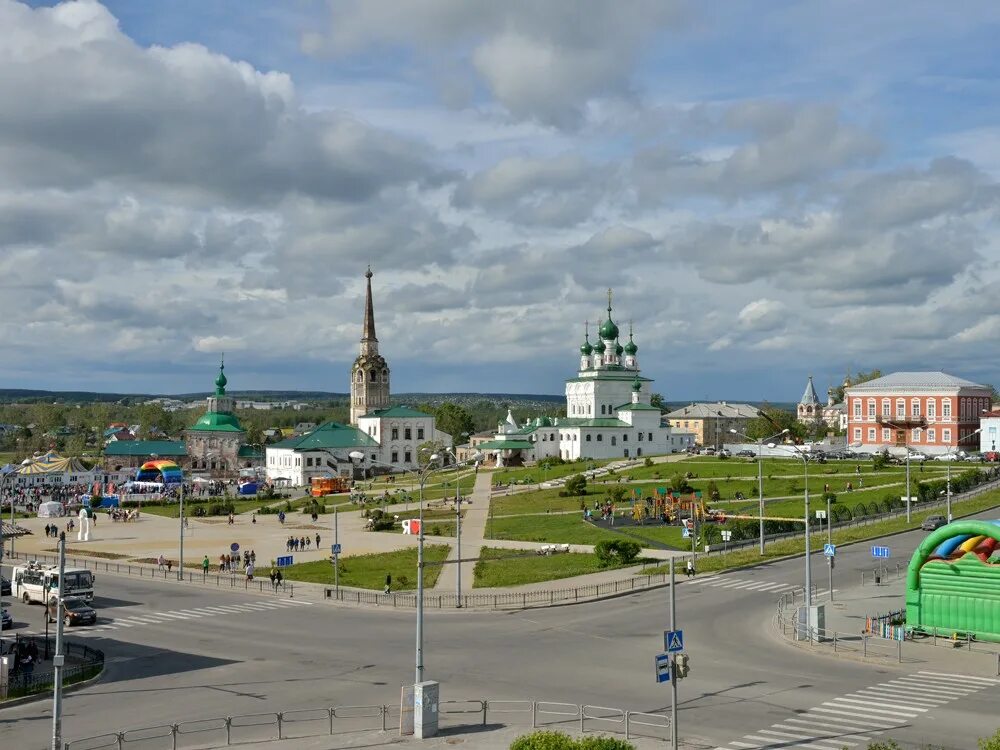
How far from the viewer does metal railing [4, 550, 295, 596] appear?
171 ft

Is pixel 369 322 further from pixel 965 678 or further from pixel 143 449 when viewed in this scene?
pixel 965 678

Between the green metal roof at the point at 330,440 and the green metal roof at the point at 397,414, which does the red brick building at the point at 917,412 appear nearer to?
the green metal roof at the point at 397,414

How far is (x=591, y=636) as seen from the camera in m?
38.2

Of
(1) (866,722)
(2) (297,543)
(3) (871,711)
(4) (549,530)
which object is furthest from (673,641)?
(2) (297,543)

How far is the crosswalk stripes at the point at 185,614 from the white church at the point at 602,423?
300 ft

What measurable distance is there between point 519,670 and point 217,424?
128 meters

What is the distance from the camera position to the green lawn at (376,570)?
173ft

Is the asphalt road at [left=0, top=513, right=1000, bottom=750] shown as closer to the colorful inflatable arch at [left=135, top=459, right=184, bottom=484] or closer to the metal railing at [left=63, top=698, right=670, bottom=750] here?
the metal railing at [left=63, top=698, right=670, bottom=750]

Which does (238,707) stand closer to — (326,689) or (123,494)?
(326,689)

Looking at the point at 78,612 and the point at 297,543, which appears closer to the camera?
the point at 78,612

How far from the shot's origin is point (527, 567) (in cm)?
5712

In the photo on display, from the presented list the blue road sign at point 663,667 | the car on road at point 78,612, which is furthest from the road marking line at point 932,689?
the car on road at point 78,612

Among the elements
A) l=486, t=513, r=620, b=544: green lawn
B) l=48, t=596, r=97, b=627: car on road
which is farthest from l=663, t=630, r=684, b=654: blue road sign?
l=486, t=513, r=620, b=544: green lawn

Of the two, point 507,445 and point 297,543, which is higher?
point 507,445
